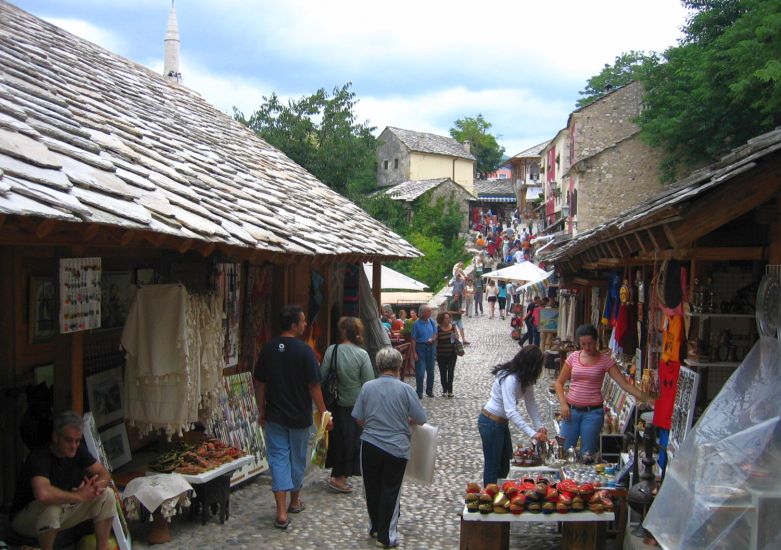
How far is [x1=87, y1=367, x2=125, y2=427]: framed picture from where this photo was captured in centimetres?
678

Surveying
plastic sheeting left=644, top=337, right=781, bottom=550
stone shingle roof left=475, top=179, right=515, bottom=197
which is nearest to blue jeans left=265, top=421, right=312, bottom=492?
plastic sheeting left=644, top=337, right=781, bottom=550

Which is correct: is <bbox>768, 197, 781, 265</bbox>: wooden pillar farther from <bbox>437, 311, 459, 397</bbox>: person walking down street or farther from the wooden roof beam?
<bbox>437, 311, 459, 397</bbox>: person walking down street

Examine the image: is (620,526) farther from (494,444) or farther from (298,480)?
(298,480)

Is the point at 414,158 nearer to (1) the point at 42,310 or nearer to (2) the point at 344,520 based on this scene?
(2) the point at 344,520

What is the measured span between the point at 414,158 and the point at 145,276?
52708mm

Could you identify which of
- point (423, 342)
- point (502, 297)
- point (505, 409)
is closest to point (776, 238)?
point (505, 409)

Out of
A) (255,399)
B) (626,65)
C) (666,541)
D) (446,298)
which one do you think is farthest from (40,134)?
(626,65)

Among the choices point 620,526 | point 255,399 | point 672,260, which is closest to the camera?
point 620,526

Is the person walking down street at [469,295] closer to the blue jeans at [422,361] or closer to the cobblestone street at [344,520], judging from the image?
the blue jeans at [422,361]

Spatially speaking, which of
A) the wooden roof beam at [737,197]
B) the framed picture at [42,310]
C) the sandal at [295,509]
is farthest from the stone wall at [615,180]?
the framed picture at [42,310]

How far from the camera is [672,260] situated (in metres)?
7.37

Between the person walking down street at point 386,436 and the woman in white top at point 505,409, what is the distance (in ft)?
2.38

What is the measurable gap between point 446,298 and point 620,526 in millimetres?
24566

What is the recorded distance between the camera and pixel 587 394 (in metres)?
7.84
